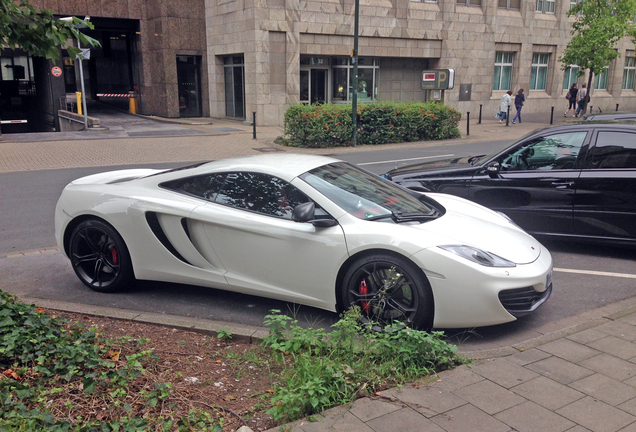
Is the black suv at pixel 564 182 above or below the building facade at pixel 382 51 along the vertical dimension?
below

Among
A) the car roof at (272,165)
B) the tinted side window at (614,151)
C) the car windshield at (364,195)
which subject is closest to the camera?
the car windshield at (364,195)

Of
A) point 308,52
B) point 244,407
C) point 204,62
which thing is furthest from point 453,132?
point 244,407

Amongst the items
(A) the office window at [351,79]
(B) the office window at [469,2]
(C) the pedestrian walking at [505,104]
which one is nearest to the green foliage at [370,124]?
(C) the pedestrian walking at [505,104]

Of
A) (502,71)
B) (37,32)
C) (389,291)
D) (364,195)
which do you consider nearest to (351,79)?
(502,71)

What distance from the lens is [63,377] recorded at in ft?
10.8

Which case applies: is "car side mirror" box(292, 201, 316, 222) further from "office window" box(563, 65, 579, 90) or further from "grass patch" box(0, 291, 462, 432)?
"office window" box(563, 65, 579, 90)

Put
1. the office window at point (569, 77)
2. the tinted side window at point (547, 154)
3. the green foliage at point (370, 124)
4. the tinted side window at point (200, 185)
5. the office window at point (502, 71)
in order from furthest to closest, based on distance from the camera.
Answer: the office window at point (569, 77) → the office window at point (502, 71) → the green foliage at point (370, 124) → the tinted side window at point (547, 154) → the tinted side window at point (200, 185)

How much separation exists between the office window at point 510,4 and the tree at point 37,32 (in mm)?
32431

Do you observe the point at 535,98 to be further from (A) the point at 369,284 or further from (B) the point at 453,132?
(A) the point at 369,284

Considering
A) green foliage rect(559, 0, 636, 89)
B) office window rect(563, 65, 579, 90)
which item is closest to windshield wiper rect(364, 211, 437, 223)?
green foliage rect(559, 0, 636, 89)

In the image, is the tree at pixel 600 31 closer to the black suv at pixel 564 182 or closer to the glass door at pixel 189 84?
the glass door at pixel 189 84

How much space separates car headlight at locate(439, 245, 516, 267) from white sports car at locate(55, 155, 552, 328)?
0.04ft

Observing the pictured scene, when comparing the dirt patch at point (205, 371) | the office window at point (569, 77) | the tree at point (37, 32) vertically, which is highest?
the office window at point (569, 77)

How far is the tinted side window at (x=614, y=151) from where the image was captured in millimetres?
6305
